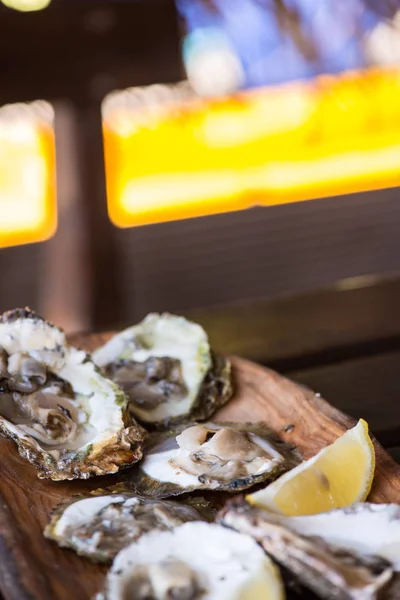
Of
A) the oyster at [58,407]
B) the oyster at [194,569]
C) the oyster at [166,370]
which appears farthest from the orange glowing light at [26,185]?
the oyster at [194,569]

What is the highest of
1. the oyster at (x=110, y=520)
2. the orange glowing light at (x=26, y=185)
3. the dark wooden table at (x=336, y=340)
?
the orange glowing light at (x=26, y=185)

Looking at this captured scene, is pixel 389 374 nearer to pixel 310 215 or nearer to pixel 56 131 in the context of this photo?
pixel 56 131

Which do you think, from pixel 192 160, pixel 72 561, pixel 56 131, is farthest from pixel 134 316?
pixel 72 561

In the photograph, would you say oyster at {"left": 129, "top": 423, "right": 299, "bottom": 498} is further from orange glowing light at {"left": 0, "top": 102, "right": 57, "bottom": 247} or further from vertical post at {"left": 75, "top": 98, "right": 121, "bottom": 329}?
orange glowing light at {"left": 0, "top": 102, "right": 57, "bottom": 247}

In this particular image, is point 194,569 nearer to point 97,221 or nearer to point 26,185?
point 97,221

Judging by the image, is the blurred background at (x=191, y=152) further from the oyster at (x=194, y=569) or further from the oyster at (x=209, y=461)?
the oyster at (x=194, y=569)

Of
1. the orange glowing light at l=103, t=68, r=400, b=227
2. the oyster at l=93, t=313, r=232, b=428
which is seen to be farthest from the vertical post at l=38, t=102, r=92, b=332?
the oyster at l=93, t=313, r=232, b=428

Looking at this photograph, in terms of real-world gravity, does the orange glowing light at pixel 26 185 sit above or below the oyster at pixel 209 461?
above
